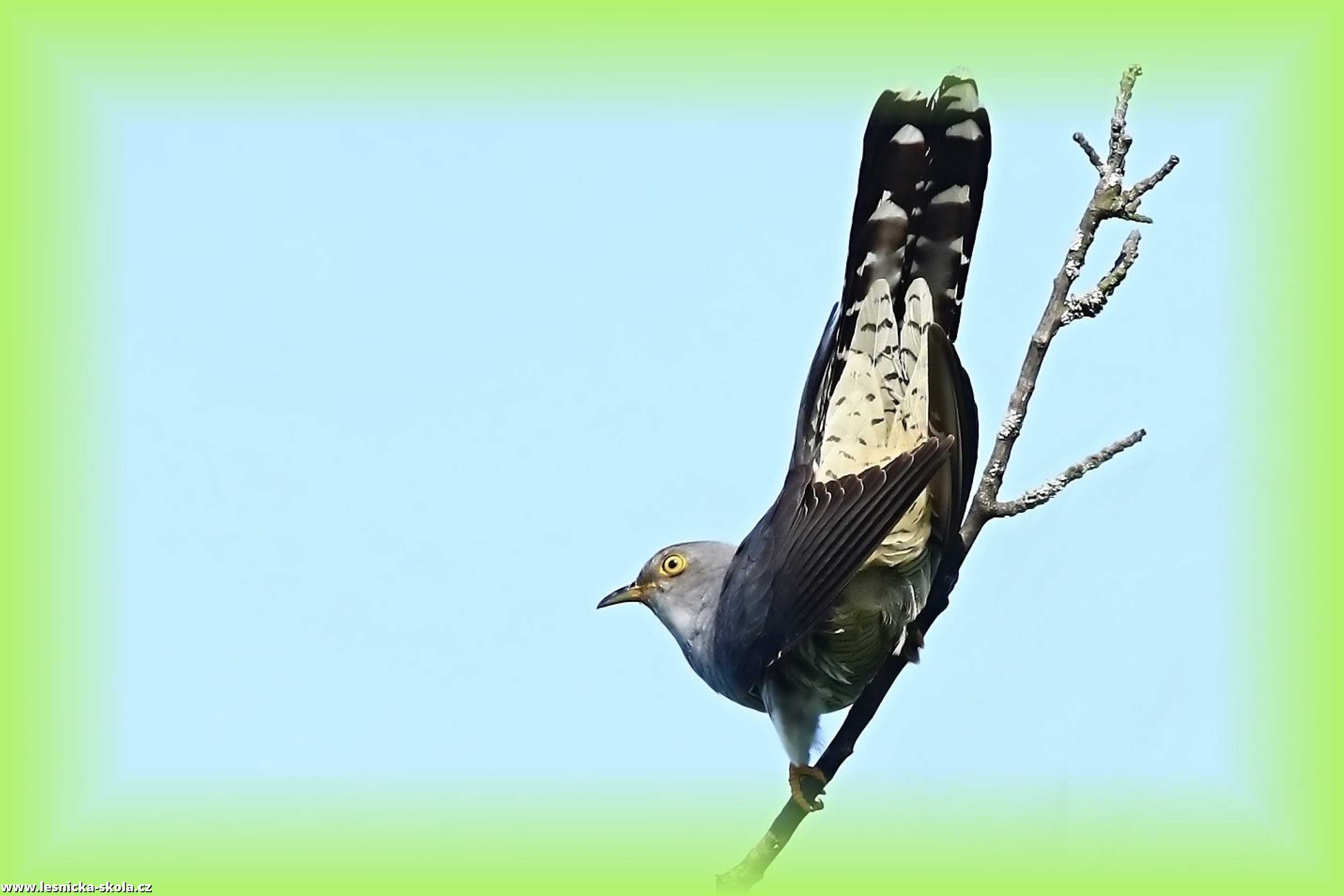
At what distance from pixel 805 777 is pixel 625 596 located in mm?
1581

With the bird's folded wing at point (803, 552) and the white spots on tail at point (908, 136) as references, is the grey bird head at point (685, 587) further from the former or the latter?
the white spots on tail at point (908, 136)

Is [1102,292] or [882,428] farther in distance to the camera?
[882,428]

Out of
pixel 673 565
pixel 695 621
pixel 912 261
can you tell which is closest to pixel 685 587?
pixel 673 565

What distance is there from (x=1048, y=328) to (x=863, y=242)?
1.05 metres

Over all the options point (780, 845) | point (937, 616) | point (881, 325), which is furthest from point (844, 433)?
point (780, 845)

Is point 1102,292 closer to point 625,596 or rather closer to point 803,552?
point 803,552

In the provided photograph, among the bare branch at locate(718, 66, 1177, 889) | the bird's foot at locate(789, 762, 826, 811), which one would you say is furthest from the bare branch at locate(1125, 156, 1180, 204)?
the bird's foot at locate(789, 762, 826, 811)

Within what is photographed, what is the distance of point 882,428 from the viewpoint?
4.91 m

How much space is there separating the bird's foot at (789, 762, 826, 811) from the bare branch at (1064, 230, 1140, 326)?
Result: 1891 millimetres

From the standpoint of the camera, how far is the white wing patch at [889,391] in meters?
4.77

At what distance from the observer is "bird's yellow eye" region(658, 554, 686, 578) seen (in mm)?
5957

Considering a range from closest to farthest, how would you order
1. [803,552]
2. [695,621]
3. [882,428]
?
[803,552]
[882,428]
[695,621]

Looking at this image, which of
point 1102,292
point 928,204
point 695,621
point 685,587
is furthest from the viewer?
point 685,587

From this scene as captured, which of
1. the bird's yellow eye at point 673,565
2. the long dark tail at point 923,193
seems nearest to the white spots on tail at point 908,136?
the long dark tail at point 923,193
